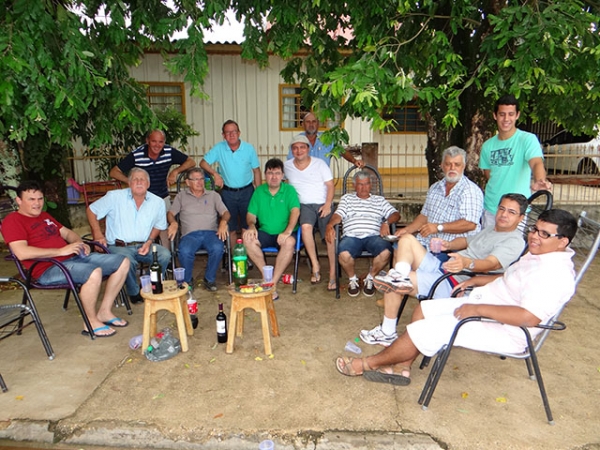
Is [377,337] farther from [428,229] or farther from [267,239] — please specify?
[267,239]

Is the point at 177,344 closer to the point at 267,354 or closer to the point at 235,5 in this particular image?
the point at 267,354

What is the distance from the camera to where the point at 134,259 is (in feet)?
14.3

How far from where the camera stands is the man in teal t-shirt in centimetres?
379

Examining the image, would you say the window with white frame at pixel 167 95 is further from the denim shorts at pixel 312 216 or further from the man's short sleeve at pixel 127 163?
the denim shorts at pixel 312 216

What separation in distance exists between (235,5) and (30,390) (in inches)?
139

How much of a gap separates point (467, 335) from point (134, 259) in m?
3.04

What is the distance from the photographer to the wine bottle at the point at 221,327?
3.66m

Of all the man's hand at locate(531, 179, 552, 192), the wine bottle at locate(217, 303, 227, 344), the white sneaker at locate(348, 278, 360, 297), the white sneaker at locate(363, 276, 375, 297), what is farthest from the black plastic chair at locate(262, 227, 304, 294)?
the man's hand at locate(531, 179, 552, 192)

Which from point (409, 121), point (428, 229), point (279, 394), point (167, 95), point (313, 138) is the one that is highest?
point (167, 95)

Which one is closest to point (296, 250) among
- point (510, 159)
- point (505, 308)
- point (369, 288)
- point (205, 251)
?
point (369, 288)

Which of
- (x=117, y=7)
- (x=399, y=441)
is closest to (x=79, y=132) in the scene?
(x=117, y=7)

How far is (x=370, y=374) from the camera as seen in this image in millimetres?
3096

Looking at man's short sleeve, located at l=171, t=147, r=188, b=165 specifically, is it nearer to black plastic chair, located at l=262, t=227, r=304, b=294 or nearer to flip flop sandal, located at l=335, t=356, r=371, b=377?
black plastic chair, located at l=262, t=227, r=304, b=294

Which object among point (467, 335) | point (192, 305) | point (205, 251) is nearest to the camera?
point (467, 335)
